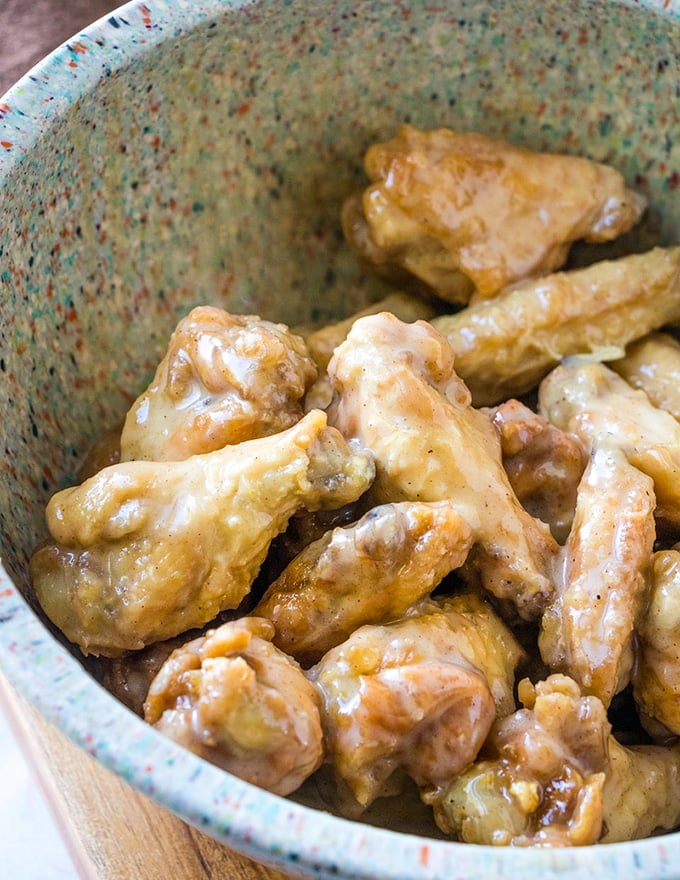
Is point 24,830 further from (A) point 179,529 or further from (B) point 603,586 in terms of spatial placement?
(B) point 603,586

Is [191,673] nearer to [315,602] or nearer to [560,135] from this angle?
[315,602]

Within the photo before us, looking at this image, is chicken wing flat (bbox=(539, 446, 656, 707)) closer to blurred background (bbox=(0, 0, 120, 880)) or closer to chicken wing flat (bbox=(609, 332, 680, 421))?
chicken wing flat (bbox=(609, 332, 680, 421))

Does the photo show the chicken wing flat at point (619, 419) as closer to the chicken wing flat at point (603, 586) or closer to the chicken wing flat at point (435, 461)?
the chicken wing flat at point (603, 586)

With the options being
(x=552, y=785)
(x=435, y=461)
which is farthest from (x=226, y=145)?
(x=552, y=785)

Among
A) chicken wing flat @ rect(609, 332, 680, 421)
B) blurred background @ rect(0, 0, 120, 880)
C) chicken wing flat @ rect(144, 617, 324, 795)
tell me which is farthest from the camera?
blurred background @ rect(0, 0, 120, 880)

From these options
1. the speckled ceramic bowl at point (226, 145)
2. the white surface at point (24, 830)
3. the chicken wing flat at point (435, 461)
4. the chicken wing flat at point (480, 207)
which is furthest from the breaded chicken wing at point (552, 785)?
the white surface at point (24, 830)

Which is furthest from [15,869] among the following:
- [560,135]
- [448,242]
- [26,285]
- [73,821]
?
[560,135]

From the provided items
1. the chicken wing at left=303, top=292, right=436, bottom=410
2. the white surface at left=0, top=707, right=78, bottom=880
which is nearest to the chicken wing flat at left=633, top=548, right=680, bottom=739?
the chicken wing at left=303, top=292, right=436, bottom=410
